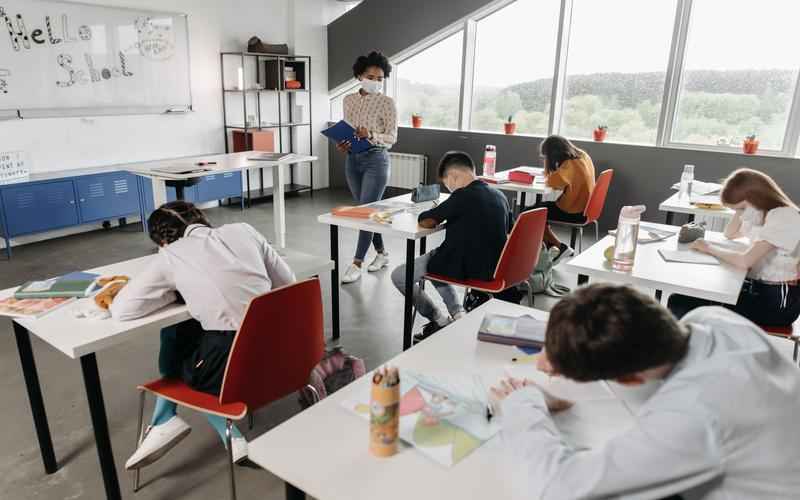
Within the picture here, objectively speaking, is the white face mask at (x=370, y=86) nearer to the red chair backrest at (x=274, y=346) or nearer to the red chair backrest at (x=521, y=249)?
the red chair backrest at (x=521, y=249)

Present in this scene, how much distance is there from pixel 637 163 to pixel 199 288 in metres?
5.30

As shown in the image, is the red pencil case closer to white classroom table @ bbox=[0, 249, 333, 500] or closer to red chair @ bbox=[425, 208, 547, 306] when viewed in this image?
red chair @ bbox=[425, 208, 547, 306]

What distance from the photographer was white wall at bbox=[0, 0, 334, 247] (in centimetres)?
529

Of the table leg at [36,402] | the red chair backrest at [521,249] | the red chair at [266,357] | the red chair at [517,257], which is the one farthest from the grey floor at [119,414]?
the red chair backrest at [521,249]

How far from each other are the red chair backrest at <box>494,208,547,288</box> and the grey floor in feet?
2.65

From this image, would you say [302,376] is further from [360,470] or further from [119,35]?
[119,35]

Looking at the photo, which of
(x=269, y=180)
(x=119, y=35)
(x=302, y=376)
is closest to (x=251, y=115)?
(x=269, y=180)

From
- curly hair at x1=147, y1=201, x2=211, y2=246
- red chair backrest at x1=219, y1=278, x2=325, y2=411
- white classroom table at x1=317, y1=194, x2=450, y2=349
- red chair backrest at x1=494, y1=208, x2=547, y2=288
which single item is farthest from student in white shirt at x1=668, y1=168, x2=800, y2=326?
curly hair at x1=147, y1=201, x2=211, y2=246

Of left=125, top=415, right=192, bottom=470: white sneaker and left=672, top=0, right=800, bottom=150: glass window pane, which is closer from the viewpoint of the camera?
left=125, top=415, right=192, bottom=470: white sneaker

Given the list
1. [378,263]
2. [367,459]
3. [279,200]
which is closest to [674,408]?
[367,459]

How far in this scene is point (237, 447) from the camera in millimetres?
2219

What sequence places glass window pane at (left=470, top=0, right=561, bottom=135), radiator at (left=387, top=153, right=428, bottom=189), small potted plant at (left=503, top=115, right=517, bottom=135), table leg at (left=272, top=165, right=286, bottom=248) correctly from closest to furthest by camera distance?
table leg at (left=272, top=165, right=286, bottom=248) < glass window pane at (left=470, top=0, right=561, bottom=135) < small potted plant at (left=503, top=115, right=517, bottom=135) < radiator at (left=387, top=153, right=428, bottom=189)

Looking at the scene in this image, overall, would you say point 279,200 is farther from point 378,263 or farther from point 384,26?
point 384,26

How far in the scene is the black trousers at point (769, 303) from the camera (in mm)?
2418
